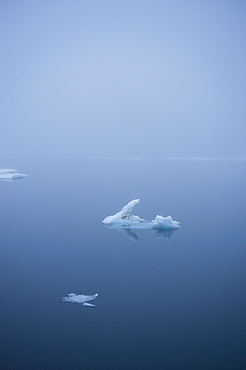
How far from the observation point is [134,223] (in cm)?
1870

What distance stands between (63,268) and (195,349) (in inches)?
249

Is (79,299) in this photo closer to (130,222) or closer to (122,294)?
(122,294)

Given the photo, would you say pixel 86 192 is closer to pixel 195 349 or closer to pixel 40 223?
pixel 40 223

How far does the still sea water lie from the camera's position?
766cm

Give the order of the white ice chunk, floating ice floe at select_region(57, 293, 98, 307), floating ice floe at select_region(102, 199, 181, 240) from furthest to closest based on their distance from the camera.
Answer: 1. the white ice chunk
2. floating ice floe at select_region(102, 199, 181, 240)
3. floating ice floe at select_region(57, 293, 98, 307)

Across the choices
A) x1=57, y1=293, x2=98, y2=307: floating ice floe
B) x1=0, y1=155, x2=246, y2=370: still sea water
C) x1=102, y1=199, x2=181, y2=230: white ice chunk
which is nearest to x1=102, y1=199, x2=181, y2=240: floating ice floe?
x1=102, y1=199, x2=181, y2=230: white ice chunk

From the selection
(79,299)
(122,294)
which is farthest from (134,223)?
(79,299)

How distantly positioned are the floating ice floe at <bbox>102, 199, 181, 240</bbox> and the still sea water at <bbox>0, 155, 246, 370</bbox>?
426mm

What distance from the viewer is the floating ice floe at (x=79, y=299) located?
9.86 metres

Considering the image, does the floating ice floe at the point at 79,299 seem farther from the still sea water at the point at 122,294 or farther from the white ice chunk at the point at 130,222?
the white ice chunk at the point at 130,222

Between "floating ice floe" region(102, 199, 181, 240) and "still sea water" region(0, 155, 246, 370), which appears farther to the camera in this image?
"floating ice floe" region(102, 199, 181, 240)

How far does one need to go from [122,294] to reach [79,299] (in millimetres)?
1363

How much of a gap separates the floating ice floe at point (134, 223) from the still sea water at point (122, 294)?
16.8 inches

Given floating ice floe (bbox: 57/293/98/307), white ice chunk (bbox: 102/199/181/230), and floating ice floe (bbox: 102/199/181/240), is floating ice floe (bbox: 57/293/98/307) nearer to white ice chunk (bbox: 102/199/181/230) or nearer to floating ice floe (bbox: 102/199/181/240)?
floating ice floe (bbox: 102/199/181/240)
